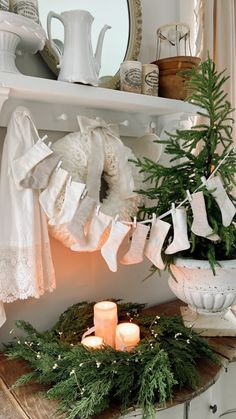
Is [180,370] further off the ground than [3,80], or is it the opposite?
[3,80]

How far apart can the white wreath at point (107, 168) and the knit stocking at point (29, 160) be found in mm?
78

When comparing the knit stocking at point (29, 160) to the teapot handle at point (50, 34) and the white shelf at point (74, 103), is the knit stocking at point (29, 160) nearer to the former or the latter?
the white shelf at point (74, 103)

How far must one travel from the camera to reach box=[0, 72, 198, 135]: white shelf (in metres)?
0.81

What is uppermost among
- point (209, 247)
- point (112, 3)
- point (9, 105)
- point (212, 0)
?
point (212, 0)

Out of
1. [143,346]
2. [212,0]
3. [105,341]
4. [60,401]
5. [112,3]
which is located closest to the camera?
[60,401]

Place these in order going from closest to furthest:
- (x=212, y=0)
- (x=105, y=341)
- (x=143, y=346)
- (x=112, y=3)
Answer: (x=143, y=346) → (x=105, y=341) → (x=112, y=3) → (x=212, y=0)

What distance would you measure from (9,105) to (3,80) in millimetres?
143

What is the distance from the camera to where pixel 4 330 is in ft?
3.26

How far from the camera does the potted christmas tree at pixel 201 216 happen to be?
865 mm

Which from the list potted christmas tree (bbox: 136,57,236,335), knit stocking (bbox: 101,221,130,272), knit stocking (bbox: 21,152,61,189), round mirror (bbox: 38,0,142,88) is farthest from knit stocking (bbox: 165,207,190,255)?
round mirror (bbox: 38,0,142,88)

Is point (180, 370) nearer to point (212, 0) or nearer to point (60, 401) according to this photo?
point (60, 401)

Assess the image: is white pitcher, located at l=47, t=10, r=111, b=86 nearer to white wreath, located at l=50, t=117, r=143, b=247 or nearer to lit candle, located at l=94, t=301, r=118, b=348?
white wreath, located at l=50, t=117, r=143, b=247

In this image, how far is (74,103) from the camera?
963mm

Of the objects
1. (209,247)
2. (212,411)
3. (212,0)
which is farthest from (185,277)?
(212,0)
